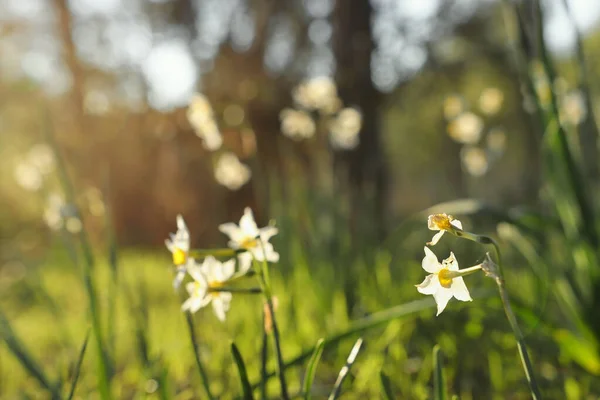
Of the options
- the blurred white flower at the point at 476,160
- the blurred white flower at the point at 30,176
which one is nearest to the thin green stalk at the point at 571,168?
the blurred white flower at the point at 476,160

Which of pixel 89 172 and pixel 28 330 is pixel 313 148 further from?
pixel 89 172

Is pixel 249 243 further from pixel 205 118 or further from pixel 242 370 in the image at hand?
pixel 205 118

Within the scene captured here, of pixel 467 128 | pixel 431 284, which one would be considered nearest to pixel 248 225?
pixel 431 284

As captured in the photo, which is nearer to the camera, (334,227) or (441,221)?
(441,221)

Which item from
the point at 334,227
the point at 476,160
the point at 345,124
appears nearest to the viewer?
the point at 334,227

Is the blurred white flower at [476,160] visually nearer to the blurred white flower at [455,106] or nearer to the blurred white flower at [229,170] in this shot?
the blurred white flower at [455,106]

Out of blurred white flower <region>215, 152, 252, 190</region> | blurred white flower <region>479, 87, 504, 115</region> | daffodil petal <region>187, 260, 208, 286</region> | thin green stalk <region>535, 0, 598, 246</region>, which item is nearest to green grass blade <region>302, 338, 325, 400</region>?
daffodil petal <region>187, 260, 208, 286</region>

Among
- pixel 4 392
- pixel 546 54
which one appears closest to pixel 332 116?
pixel 546 54

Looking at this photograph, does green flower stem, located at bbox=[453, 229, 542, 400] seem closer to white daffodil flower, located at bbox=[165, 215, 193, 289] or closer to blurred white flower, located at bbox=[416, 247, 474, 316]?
blurred white flower, located at bbox=[416, 247, 474, 316]
